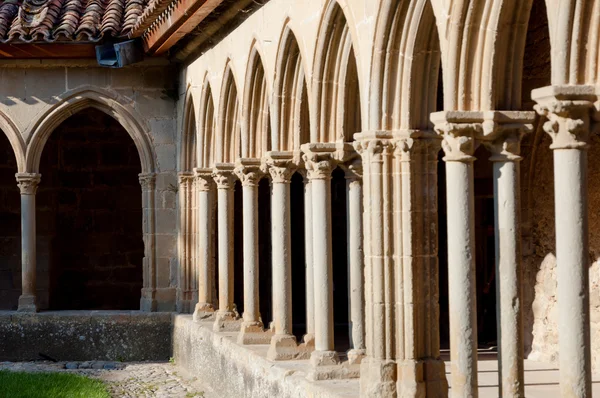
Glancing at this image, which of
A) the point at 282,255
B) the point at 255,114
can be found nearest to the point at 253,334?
the point at 282,255

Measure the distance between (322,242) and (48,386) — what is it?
3.68 meters

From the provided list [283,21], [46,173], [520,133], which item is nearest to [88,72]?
[46,173]

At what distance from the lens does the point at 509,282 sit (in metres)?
5.81

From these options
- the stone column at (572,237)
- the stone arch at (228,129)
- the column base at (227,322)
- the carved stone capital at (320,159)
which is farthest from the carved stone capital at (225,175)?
the stone column at (572,237)

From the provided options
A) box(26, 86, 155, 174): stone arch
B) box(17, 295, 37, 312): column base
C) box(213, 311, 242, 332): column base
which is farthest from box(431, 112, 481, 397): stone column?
box(17, 295, 37, 312): column base

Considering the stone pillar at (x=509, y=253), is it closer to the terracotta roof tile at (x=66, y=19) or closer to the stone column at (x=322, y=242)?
the stone column at (x=322, y=242)

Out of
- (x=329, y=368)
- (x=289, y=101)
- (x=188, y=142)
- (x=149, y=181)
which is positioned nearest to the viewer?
(x=329, y=368)

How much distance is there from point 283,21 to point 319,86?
0.97m

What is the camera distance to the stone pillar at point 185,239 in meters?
13.5

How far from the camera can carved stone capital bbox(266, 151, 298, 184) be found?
9.57 metres

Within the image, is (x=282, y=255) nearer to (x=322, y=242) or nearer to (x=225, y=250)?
(x=322, y=242)

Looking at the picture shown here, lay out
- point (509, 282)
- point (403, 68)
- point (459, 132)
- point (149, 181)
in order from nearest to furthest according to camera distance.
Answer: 1. point (509, 282)
2. point (459, 132)
3. point (403, 68)
4. point (149, 181)

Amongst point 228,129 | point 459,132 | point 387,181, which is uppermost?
point 228,129

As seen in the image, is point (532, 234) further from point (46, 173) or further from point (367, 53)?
point (46, 173)
